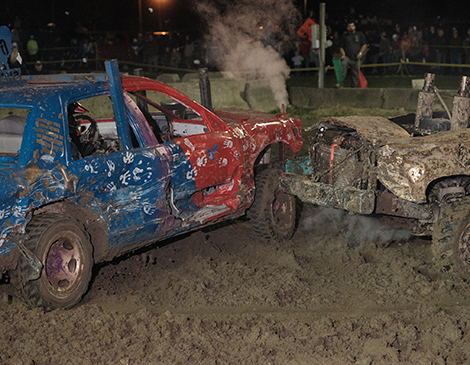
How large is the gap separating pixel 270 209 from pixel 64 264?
8.24ft

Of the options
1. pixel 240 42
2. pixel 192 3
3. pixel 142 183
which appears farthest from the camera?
pixel 192 3

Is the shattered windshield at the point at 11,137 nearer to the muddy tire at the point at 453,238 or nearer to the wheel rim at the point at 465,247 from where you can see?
the muddy tire at the point at 453,238

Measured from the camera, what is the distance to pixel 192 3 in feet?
157

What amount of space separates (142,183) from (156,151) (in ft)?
1.07

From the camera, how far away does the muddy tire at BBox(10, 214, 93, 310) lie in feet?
14.0

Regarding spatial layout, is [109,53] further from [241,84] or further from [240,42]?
[241,84]

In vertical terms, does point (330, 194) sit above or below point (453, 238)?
above

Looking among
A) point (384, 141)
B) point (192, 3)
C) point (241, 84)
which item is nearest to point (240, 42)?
point (241, 84)

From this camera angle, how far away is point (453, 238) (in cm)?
521

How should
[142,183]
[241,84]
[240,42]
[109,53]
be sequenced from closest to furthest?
[142,183] → [241,84] → [240,42] → [109,53]

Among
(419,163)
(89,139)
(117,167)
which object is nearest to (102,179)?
(117,167)

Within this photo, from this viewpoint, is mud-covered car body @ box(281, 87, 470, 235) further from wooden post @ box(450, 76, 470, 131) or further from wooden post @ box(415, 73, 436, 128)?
wooden post @ box(450, 76, 470, 131)

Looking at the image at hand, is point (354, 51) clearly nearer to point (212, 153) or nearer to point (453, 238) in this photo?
point (212, 153)

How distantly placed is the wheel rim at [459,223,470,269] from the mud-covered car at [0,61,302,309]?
1.88 metres
